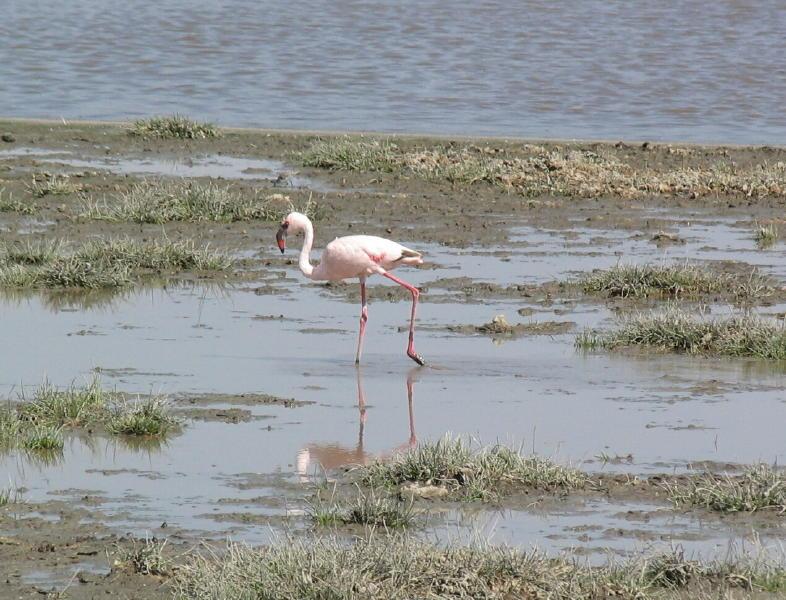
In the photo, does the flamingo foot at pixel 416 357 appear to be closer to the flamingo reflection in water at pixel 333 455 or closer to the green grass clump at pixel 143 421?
the flamingo reflection in water at pixel 333 455

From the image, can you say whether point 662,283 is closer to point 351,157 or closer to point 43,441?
point 43,441

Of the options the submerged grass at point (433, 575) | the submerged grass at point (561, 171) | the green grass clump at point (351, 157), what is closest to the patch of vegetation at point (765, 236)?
the submerged grass at point (561, 171)

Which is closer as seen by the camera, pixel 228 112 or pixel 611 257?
pixel 611 257

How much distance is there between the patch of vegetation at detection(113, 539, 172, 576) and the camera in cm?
721

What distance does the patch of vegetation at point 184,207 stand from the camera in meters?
16.4

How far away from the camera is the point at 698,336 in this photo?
1200 cm

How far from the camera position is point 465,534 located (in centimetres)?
784

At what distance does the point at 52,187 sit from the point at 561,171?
5.42 metres

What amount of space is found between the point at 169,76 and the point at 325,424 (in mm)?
22483

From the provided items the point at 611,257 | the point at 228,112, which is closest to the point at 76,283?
the point at 611,257

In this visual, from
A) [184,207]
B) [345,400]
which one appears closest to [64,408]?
[345,400]

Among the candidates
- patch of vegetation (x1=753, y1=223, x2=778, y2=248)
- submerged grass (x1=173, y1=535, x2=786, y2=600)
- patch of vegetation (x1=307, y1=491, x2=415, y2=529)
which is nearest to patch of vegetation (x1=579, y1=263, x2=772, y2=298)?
patch of vegetation (x1=753, y1=223, x2=778, y2=248)

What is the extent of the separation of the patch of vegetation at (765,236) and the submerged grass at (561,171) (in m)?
Result: 1.98

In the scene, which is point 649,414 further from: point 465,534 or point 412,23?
point 412,23
